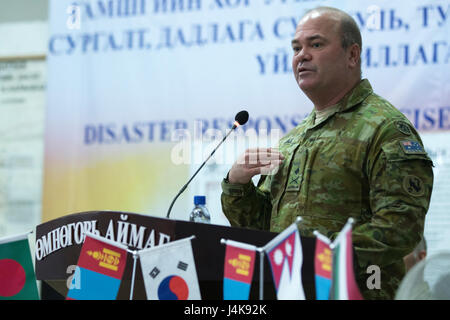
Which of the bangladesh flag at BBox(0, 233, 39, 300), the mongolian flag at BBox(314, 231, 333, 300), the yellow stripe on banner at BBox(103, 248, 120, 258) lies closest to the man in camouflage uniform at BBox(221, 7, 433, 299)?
the mongolian flag at BBox(314, 231, 333, 300)

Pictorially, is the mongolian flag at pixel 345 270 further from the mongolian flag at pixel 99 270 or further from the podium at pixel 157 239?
the mongolian flag at pixel 99 270

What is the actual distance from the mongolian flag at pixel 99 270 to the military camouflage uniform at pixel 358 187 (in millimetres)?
623

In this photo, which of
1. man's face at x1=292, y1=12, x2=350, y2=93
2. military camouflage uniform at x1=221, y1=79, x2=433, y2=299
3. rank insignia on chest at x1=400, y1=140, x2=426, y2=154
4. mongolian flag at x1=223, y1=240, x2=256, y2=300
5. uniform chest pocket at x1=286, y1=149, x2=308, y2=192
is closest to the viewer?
mongolian flag at x1=223, y1=240, x2=256, y2=300

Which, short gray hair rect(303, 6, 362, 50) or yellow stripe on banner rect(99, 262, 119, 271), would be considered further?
short gray hair rect(303, 6, 362, 50)

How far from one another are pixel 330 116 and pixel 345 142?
0.18 metres

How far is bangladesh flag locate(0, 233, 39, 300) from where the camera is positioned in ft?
5.79

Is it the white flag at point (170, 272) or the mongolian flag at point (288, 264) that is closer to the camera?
the mongolian flag at point (288, 264)

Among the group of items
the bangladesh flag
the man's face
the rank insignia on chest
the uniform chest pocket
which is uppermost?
the man's face

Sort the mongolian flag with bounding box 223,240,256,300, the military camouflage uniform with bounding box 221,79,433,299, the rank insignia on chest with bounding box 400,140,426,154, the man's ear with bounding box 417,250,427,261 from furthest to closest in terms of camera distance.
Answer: the man's ear with bounding box 417,250,427,261, the rank insignia on chest with bounding box 400,140,426,154, the military camouflage uniform with bounding box 221,79,433,299, the mongolian flag with bounding box 223,240,256,300

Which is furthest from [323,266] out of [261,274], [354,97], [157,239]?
[354,97]

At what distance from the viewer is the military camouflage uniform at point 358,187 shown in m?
1.92

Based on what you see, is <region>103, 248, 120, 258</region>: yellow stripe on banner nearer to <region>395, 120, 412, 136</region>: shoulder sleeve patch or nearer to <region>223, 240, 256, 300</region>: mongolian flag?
<region>223, 240, 256, 300</region>: mongolian flag

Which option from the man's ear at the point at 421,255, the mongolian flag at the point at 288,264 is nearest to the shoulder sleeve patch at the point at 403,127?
the mongolian flag at the point at 288,264
